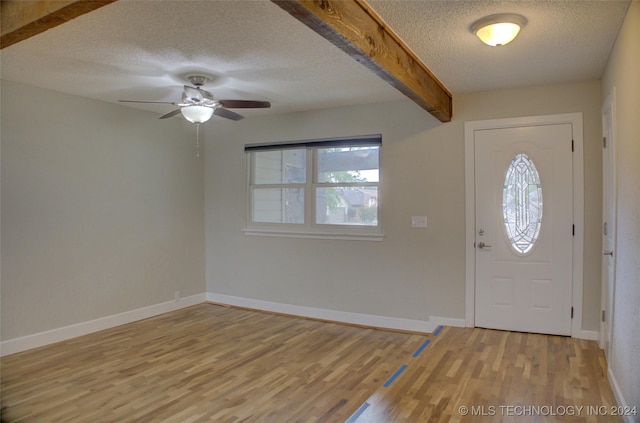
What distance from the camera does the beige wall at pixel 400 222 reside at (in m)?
3.91

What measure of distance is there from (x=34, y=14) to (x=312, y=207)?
350 centimetres

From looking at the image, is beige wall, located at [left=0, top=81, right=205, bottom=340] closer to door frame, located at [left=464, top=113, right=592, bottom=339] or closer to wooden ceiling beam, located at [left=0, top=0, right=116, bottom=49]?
wooden ceiling beam, located at [left=0, top=0, right=116, bottom=49]

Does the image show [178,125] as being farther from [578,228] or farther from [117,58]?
[578,228]

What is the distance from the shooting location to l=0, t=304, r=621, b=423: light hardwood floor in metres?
2.71

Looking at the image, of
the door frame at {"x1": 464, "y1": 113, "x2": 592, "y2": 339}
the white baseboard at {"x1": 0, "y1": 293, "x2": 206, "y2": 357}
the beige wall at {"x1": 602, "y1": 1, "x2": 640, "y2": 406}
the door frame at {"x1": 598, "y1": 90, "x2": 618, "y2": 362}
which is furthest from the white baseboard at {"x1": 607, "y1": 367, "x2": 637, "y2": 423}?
the white baseboard at {"x1": 0, "y1": 293, "x2": 206, "y2": 357}

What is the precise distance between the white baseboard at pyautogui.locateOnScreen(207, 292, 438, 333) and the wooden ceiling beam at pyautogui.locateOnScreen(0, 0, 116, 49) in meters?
3.88

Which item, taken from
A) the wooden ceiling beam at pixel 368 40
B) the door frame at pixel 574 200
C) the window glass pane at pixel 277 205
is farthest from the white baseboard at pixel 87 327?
the wooden ceiling beam at pixel 368 40

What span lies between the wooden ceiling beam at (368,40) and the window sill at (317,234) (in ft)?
5.38

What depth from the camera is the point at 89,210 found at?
455 centimetres

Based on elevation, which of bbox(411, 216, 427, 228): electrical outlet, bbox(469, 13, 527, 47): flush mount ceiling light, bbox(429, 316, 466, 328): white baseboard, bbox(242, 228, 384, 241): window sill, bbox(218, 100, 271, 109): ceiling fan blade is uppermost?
bbox(469, 13, 527, 47): flush mount ceiling light

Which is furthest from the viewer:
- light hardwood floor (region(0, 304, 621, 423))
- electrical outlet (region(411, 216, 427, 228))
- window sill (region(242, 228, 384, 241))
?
window sill (region(242, 228, 384, 241))

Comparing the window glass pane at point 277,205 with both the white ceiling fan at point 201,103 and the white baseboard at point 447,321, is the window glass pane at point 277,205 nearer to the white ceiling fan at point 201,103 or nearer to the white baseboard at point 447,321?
the white ceiling fan at point 201,103

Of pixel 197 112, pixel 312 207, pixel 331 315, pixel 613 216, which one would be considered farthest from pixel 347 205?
pixel 613 216

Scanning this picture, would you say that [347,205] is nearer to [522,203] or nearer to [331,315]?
[331,315]
